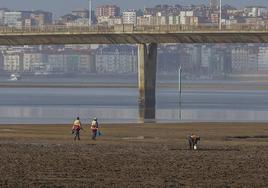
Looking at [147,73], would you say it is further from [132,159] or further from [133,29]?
[132,159]

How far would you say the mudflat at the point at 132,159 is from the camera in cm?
3475

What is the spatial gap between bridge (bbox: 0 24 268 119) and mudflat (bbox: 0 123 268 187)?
128ft

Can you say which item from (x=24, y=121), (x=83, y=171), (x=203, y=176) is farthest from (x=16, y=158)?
(x=24, y=121)

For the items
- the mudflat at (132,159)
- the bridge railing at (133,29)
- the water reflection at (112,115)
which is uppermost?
the bridge railing at (133,29)

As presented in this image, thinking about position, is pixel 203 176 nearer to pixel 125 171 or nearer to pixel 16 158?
pixel 125 171

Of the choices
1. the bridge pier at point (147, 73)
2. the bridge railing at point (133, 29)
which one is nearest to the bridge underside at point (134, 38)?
the bridge railing at point (133, 29)

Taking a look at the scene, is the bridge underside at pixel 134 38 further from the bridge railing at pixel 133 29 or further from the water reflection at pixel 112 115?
the water reflection at pixel 112 115

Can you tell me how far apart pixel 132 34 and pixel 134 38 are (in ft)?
2.41

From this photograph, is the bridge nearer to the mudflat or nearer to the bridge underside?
the bridge underside

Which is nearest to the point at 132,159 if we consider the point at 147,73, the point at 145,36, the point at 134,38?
the point at 147,73

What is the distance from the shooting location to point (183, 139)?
55875mm

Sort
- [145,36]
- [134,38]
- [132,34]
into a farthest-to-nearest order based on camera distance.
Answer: [134,38]
[132,34]
[145,36]

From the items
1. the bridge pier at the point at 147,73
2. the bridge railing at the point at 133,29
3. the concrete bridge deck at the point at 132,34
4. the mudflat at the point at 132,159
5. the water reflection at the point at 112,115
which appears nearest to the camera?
the mudflat at the point at 132,159

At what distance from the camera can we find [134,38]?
107188mm
